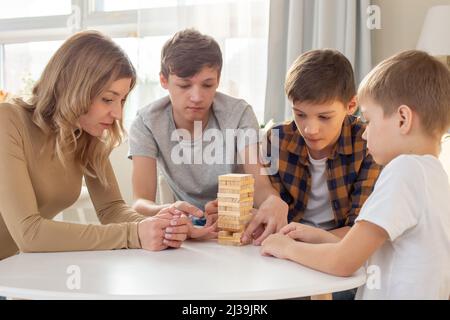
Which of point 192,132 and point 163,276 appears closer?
point 163,276

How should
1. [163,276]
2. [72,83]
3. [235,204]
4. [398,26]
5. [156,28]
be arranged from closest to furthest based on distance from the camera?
[163,276] < [235,204] < [72,83] < [398,26] < [156,28]

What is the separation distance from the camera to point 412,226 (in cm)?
114

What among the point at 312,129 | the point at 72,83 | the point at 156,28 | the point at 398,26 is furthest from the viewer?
the point at 156,28

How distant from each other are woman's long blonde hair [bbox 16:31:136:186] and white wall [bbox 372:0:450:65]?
2206mm

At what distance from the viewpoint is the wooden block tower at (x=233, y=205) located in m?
1.35

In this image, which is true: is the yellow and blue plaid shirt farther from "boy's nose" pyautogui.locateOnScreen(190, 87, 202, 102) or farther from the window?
the window

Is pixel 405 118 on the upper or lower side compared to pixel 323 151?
upper

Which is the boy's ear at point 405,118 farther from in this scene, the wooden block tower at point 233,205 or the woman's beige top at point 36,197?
the woman's beige top at point 36,197

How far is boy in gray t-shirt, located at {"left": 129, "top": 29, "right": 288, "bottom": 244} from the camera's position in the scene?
6.07 ft

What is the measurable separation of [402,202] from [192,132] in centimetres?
102

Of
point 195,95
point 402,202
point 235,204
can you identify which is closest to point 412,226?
point 402,202

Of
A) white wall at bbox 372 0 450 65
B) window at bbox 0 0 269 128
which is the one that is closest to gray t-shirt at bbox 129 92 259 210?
window at bbox 0 0 269 128

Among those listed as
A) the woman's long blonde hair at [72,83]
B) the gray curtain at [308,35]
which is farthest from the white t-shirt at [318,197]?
the gray curtain at [308,35]

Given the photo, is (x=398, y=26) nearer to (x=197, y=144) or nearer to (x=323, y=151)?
(x=323, y=151)
